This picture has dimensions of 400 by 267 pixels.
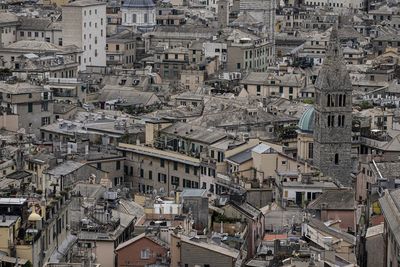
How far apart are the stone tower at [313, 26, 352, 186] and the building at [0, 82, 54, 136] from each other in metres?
22.3

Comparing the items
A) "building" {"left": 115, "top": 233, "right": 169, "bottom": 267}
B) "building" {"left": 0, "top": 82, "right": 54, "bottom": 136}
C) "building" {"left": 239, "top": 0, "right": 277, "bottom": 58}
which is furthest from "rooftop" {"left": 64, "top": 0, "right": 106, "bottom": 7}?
"building" {"left": 115, "top": 233, "right": 169, "bottom": 267}

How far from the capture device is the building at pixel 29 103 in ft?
319

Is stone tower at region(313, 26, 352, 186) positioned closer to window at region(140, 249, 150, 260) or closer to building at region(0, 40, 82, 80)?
window at region(140, 249, 150, 260)

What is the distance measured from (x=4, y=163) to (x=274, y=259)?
23343 mm

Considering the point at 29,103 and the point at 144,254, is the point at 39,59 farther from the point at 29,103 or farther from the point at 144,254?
the point at 144,254

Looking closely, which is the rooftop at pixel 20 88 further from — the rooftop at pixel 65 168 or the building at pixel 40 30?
the building at pixel 40 30

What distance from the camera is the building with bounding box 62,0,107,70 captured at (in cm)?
13762

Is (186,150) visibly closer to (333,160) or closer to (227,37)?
(333,160)

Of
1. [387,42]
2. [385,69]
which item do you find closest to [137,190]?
[385,69]

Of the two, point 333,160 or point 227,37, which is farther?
point 227,37

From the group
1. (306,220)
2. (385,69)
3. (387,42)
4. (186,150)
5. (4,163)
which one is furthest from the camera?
(387,42)

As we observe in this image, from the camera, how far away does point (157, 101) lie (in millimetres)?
113312

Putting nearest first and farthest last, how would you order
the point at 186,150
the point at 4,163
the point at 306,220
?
the point at 306,220
the point at 4,163
the point at 186,150

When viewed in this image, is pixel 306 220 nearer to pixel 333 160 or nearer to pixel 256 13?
pixel 333 160
